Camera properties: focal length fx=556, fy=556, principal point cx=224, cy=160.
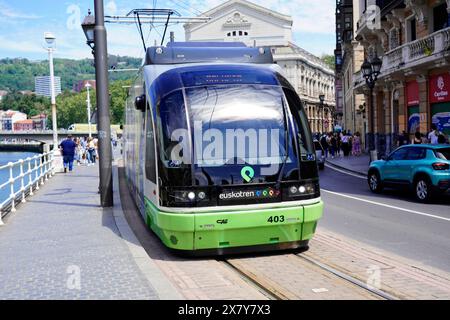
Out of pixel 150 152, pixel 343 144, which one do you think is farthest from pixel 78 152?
pixel 150 152

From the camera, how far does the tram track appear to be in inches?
233

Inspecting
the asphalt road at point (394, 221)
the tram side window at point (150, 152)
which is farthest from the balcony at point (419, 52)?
the tram side window at point (150, 152)

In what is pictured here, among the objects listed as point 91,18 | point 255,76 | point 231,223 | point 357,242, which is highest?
point 91,18

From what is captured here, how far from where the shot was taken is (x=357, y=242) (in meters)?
8.98

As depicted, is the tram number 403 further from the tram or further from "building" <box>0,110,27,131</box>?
"building" <box>0,110,27,131</box>

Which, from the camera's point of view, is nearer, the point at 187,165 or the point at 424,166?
the point at 187,165

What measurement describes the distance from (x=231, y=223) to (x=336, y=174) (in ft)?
56.3

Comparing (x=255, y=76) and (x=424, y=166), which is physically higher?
(x=255, y=76)

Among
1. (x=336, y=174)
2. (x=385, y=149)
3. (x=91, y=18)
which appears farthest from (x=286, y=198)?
(x=385, y=149)

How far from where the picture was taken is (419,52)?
25078mm

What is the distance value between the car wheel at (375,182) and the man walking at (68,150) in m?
12.7
